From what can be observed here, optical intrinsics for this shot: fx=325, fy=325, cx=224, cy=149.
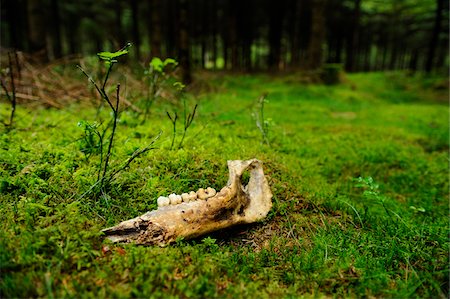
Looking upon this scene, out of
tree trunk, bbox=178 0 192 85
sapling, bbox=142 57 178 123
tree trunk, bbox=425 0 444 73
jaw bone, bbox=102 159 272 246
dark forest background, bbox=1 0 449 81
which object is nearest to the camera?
jaw bone, bbox=102 159 272 246

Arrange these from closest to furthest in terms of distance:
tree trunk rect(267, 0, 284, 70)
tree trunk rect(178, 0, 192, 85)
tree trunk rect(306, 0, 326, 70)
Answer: tree trunk rect(178, 0, 192, 85) < tree trunk rect(306, 0, 326, 70) < tree trunk rect(267, 0, 284, 70)

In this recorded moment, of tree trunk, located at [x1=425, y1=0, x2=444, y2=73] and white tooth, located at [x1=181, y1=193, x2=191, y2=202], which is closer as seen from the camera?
white tooth, located at [x1=181, y1=193, x2=191, y2=202]

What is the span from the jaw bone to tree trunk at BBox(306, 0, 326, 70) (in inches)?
410

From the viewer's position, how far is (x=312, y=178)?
3160 mm

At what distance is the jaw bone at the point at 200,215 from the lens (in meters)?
1.80

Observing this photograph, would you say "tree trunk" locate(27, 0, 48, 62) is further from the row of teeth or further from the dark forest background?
the row of teeth

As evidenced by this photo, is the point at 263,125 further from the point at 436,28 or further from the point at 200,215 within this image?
the point at 436,28

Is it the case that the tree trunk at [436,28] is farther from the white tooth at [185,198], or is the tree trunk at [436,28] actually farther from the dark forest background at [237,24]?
the white tooth at [185,198]

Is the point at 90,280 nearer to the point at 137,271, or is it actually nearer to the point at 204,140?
the point at 137,271

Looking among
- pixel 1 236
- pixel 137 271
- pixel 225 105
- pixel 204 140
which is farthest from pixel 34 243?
pixel 225 105

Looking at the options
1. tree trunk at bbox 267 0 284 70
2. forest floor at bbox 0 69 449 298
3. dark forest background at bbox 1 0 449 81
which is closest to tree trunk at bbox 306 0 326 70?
dark forest background at bbox 1 0 449 81

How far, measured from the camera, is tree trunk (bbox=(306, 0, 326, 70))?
1112 centimetres

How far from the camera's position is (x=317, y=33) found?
1146 centimetres

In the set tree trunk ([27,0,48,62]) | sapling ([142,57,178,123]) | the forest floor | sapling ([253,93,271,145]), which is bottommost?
the forest floor
